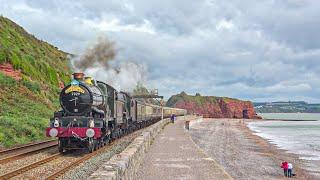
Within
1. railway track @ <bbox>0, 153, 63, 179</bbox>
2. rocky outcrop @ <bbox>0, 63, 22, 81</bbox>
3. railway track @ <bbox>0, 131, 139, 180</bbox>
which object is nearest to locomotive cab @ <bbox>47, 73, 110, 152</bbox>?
railway track @ <bbox>0, 131, 139, 180</bbox>

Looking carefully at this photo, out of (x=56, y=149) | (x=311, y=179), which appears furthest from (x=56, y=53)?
(x=311, y=179)

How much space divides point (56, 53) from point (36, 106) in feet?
121

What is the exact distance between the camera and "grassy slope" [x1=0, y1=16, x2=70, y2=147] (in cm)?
2642

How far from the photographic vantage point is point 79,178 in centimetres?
1330

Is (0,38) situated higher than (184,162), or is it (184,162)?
(0,38)

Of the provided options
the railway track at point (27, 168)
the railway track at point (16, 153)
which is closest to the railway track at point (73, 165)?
the railway track at point (27, 168)

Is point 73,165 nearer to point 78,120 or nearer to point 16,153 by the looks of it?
point 78,120

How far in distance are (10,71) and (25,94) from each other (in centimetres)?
471

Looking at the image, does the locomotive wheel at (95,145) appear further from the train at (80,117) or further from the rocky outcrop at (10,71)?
the rocky outcrop at (10,71)

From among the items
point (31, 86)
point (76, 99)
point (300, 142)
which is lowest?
point (300, 142)

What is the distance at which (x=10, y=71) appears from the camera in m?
41.8

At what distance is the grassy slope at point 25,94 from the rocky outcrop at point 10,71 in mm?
464

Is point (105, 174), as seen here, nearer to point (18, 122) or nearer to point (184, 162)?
point (184, 162)

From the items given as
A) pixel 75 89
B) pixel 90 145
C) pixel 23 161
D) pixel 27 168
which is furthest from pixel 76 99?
pixel 27 168
